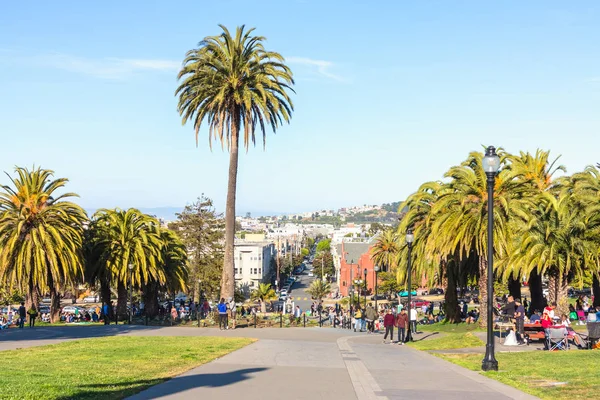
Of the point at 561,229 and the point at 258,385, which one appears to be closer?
the point at 258,385

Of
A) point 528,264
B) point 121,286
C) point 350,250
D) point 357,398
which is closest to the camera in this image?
point 357,398

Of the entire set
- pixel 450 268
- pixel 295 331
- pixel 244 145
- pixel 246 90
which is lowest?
pixel 295 331

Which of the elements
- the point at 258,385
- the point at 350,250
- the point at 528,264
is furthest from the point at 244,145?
the point at 350,250

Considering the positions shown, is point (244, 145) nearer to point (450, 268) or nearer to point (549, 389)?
point (450, 268)

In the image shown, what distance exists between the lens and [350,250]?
147875 millimetres

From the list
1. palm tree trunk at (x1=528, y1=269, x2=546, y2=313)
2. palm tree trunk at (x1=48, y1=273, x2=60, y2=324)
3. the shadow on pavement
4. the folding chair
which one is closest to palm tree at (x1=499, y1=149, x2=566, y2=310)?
palm tree trunk at (x1=528, y1=269, x2=546, y2=313)

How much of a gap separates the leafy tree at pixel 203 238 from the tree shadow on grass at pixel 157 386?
71.4 m

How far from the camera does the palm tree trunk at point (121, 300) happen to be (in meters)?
48.3

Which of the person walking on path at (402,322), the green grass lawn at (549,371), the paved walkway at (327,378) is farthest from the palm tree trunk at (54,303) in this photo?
the green grass lawn at (549,371)

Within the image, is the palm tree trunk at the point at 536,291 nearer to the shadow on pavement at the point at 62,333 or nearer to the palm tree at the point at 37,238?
the shadow on pavement at the point at 62,333

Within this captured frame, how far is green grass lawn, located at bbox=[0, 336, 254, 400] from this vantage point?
483 inches

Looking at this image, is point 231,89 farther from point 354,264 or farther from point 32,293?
point 354,264

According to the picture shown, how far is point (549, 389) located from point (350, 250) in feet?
442

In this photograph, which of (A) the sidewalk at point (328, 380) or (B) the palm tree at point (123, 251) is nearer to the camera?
(A) the sidewalk at point (328, 380)
